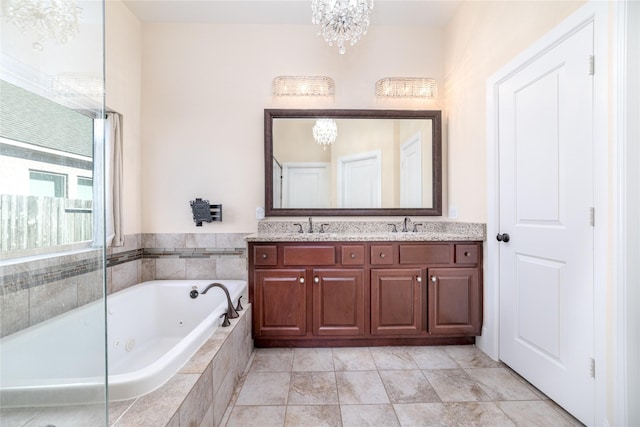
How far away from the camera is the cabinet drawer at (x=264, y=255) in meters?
2.17

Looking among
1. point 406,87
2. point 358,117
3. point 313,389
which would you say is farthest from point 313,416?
point 406,87

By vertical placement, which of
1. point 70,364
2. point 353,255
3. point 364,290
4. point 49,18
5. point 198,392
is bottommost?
point 198,392

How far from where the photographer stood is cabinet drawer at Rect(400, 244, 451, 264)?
2.20m

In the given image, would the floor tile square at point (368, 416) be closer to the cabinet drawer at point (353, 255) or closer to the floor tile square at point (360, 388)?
the floor tile square at point (360, 388)

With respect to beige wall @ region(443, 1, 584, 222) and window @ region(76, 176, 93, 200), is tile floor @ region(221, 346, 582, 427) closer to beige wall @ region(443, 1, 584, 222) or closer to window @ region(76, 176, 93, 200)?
beige wall @ region(443, 1, 584, 222)

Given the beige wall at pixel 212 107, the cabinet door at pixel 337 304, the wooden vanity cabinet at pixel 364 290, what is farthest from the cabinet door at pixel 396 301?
the beige wall at pixel 212 107

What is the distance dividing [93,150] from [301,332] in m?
1.79

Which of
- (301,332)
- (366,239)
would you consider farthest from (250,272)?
(366,239)

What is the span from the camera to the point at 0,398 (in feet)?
2.40

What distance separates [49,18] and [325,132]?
6.43 ft

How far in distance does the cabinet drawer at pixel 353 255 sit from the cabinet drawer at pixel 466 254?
0.77 meters

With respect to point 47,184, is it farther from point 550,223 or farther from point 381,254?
point 550,223

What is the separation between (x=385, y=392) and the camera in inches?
65.7

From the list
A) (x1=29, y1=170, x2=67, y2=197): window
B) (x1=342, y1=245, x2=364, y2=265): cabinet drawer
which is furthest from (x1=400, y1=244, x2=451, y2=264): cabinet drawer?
(x1=29, y1=170, x2=67, y2=197): window
